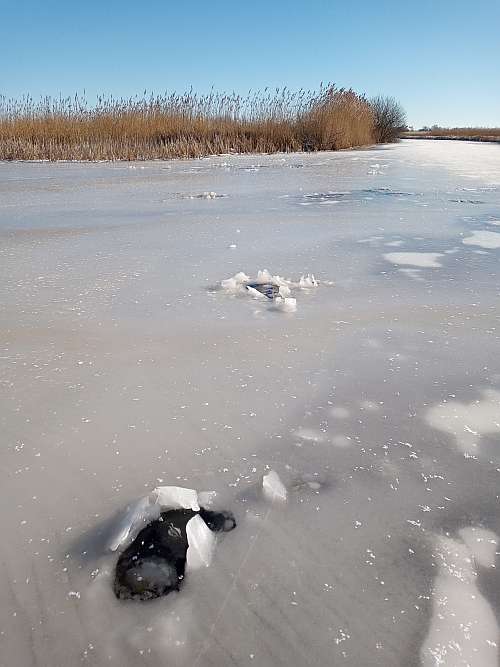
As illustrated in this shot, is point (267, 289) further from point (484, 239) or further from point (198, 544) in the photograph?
point (484, 239)

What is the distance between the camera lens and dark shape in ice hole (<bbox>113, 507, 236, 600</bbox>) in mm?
552

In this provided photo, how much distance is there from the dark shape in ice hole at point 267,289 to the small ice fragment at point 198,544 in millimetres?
982

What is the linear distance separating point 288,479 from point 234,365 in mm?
395

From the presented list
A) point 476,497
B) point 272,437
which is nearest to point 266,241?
point 272,437

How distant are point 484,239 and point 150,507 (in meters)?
2.27

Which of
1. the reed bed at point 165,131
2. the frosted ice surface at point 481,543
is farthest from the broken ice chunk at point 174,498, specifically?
the reed bed at point 165,131

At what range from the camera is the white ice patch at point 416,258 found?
1.93 meters

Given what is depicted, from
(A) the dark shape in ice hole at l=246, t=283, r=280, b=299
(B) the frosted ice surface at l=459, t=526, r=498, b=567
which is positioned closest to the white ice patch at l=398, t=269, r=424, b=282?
(A) the dark shape in ice hole at l=246, t=283, r=280, b=299

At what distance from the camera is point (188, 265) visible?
6.24ft

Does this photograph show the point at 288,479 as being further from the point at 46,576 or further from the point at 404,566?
the point at 46,576

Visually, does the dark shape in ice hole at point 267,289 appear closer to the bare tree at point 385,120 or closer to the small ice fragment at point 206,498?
the small ice fragment at point 206,498

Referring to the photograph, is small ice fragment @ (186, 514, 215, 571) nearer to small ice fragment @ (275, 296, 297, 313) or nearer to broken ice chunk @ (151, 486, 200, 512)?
broken ice chunk @ (151, 486, 200, 512)

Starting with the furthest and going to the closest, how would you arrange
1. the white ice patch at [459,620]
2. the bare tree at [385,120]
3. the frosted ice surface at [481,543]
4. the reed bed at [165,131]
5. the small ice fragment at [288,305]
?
the bare tree at [385,120] < the reed bed at [165,131] < the small ice fragment at [288,305] < the frosted ice surface at [481,543] < the white ice patch at [459,620]

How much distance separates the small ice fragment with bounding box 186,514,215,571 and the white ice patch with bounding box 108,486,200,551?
4cm
